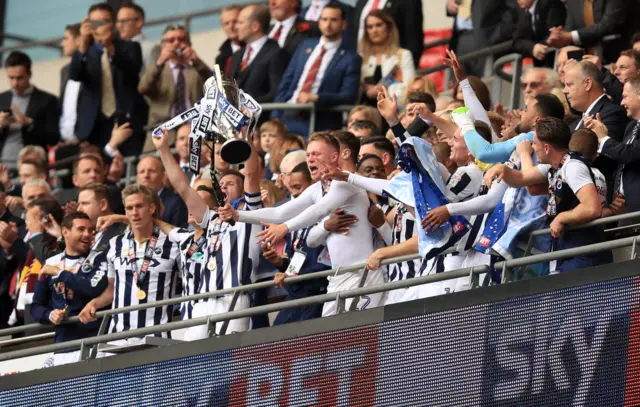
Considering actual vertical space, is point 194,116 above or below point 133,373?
above

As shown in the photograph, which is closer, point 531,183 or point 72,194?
point 531,183

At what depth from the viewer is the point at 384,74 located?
489 inches

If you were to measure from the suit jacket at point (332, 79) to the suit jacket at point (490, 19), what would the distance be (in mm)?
1099

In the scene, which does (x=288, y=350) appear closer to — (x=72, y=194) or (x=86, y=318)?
(x=86, y=318)

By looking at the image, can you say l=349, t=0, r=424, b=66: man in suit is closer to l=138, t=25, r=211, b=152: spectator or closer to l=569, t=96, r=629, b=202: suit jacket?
l=138, t=25, r=211, b=152: spectator

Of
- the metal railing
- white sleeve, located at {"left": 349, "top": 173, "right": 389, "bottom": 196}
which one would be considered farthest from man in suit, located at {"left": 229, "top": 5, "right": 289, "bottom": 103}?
white sleeve, located at {"left": 349, "top": 173, "right": 389, "bottom": 196}

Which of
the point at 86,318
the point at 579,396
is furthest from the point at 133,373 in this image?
the point at 579,396

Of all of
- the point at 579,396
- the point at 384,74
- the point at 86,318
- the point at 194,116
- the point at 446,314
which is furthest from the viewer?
the point at 384,74

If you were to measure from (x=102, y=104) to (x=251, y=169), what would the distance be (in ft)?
18.0

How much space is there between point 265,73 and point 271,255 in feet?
14.5

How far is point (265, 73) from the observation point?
13.6 meters

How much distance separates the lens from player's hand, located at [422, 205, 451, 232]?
8250 millimetres

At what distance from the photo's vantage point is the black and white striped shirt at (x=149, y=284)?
10.1 metres

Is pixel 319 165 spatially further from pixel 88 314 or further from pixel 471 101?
pixel 88 314
